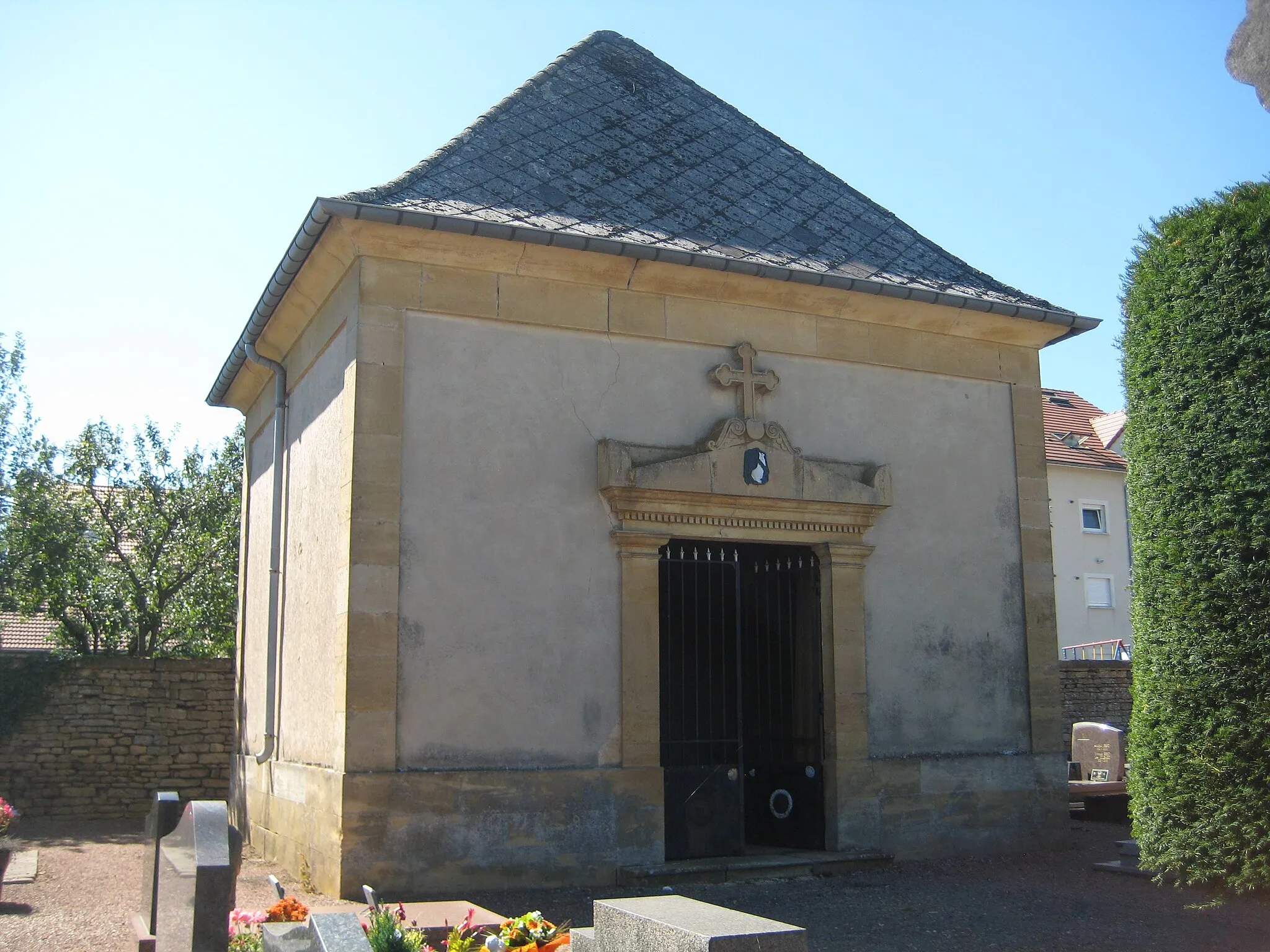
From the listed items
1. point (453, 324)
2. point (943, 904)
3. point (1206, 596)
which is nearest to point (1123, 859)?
point (943, 904)

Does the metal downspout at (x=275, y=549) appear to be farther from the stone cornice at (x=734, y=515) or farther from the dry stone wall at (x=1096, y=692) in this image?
the dry stone wall at (x=1096, y=692)

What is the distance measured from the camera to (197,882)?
4898 mm

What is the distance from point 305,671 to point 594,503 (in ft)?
8.77

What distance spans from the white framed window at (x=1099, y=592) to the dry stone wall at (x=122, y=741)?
22.3 metres

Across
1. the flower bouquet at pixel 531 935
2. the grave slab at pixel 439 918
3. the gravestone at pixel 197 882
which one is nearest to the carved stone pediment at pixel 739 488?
the grave slab at pixel 439 918

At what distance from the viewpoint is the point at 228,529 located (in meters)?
18.5

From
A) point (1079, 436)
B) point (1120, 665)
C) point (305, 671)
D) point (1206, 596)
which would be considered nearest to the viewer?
point (1206, 596)

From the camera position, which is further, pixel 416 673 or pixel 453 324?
pixel 453 324

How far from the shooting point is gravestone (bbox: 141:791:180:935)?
20.9 feet

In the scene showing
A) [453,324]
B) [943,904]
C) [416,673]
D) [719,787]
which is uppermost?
[453,324]

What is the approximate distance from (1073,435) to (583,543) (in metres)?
24.3

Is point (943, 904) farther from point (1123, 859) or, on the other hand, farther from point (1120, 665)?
point (1120, 665)

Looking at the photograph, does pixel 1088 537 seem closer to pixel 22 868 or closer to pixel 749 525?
pixel 749 525

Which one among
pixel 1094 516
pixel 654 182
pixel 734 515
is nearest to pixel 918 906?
pixel 734 515
